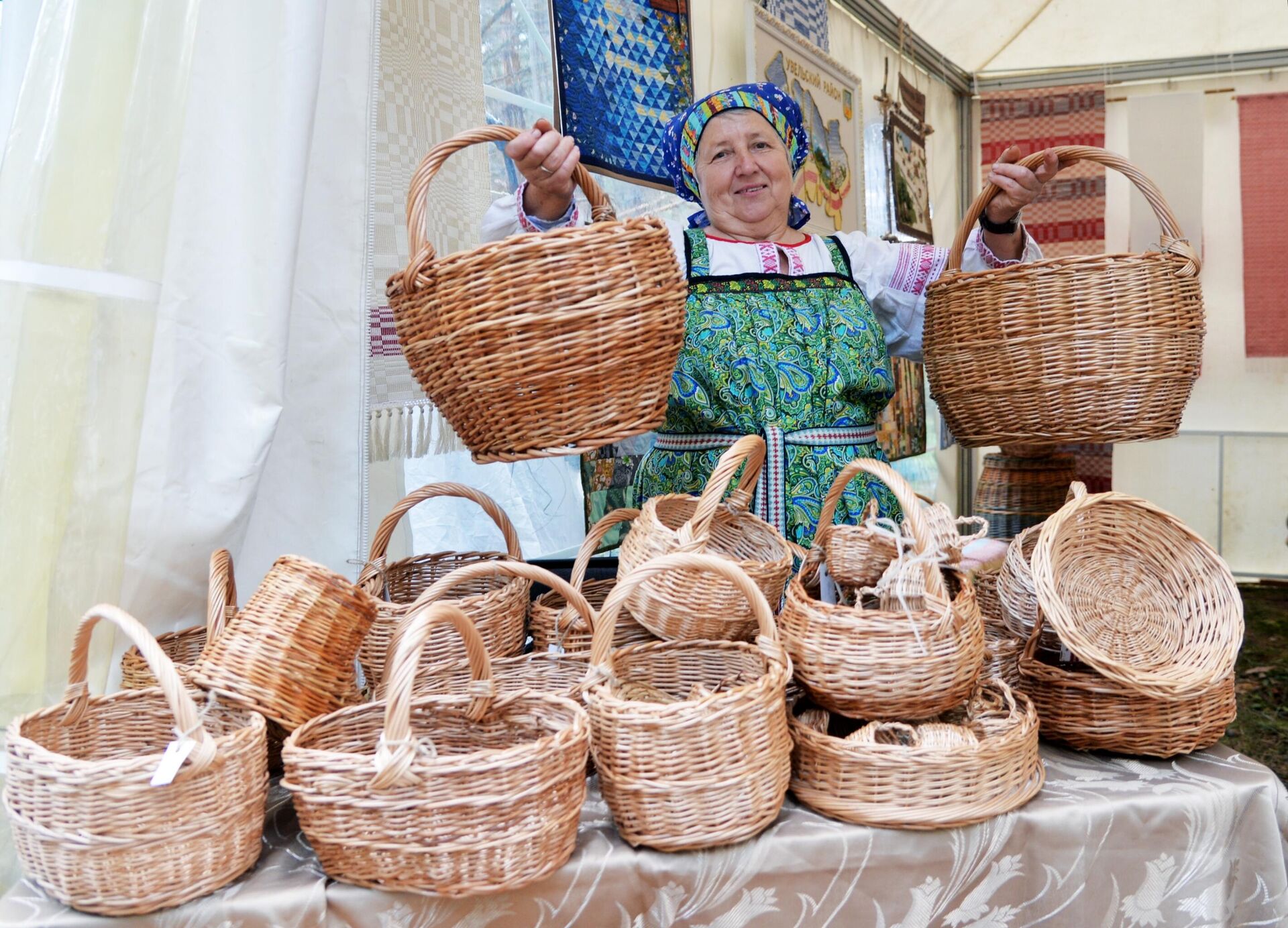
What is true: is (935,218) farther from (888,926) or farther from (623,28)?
(888,926)

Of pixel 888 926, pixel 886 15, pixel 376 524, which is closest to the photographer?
pixel 888 926

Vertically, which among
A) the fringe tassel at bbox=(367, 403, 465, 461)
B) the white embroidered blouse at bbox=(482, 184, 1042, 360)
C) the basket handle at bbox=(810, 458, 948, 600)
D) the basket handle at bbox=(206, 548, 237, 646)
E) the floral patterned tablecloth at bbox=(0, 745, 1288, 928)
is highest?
the white embroidered blouse at bbox=(482, 184, 1042, 360)

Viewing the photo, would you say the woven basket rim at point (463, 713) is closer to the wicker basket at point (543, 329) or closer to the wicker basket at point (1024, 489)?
the wicker basket at point (543, 329)

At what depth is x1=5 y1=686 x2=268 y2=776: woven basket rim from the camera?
0.95m

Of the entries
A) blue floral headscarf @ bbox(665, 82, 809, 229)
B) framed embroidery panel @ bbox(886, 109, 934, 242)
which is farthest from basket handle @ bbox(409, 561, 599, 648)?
framed embroidery panel @ bbox(886, 109, 934, 242)

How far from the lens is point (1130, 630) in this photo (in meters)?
1.40

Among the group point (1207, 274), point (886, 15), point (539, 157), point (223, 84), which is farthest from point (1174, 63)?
point (223, 84)

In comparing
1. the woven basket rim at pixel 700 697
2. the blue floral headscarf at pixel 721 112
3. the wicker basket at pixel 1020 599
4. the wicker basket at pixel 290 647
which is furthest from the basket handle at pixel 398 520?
the blue floral headscarf at pixel 721 112

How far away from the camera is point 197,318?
4.66 ft

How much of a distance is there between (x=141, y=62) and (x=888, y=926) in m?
1.41

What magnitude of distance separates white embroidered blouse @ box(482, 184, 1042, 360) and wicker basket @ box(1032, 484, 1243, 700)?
2.01 ft

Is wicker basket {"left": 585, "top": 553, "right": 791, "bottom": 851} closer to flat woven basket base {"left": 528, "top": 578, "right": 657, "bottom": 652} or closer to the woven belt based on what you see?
flat woven basket base {"left": 528, "top": 578, "right": 657, "bottom": 652}

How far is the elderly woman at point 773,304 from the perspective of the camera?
1.79 metres

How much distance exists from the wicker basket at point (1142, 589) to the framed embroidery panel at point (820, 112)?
1.66m
